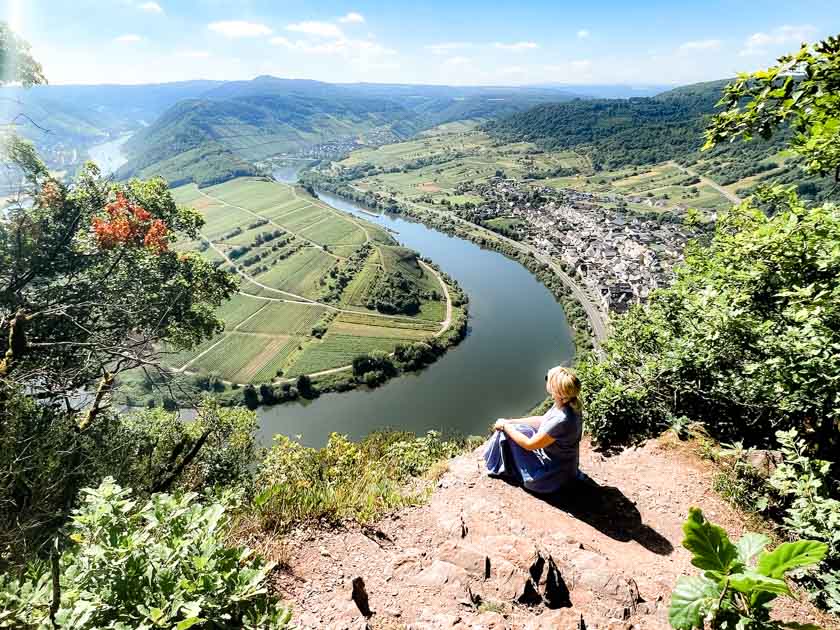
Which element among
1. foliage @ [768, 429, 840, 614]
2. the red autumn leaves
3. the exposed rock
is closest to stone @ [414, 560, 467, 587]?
the exposed rock

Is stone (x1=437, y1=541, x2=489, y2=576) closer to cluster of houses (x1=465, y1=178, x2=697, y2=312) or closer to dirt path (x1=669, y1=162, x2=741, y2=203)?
cluster of houses (x1=465, y1=178, x2=697, y2=312)

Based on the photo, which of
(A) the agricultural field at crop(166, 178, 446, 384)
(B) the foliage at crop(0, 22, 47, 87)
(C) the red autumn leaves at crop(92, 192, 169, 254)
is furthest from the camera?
(A) the agricultural field at crop(166, 178, 446, 384)

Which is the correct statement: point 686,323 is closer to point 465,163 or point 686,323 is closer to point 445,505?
point 445,505

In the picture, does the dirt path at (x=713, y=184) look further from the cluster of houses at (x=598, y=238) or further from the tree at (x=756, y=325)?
the tree at (x=756, y=325)

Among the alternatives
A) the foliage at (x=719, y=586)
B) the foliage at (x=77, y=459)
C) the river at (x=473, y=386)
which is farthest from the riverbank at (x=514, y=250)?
the foliage at (x=719, y=586)

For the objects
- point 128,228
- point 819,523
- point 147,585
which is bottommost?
point 819,523

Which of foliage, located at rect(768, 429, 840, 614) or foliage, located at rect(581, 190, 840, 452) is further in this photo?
foliage, located at rect(581, 190, 840, 452)

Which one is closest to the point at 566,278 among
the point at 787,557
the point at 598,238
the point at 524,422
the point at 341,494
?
the point at 598,238

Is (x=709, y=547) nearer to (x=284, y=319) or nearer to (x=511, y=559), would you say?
(x=511, y=559)
